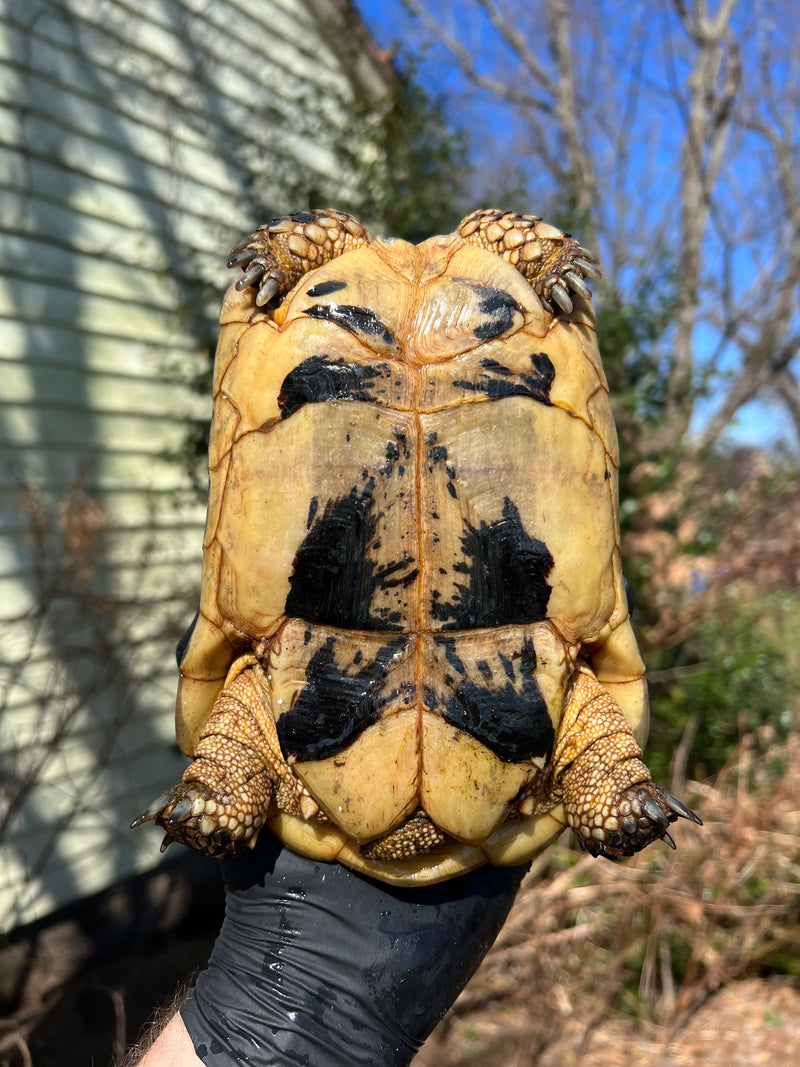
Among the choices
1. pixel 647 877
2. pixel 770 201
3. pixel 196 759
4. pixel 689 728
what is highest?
pixel 770 201

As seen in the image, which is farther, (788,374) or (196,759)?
(788,374)

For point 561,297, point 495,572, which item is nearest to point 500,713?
point 495,572

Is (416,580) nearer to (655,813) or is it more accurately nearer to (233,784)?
(233,784)

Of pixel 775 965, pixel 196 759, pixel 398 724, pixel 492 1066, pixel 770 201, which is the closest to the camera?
pixel 398 724

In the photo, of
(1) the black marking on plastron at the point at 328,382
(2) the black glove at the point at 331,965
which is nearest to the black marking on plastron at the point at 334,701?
(2) the black glove at the point at 331,965

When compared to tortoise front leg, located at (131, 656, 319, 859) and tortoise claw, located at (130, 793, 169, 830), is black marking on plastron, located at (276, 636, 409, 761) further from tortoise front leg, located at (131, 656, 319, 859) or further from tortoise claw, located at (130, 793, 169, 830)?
tortoise claw, located at (130, 793, 169, 830)

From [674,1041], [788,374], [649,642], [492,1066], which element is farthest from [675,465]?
[788,374]

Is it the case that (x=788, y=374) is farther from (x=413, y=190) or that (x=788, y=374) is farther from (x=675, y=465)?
(x=413, y=190)
